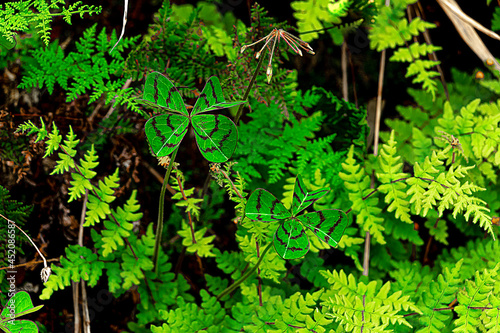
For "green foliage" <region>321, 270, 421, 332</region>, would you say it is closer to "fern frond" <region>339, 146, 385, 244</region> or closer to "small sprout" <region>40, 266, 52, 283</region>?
"fern frond" <region>339, 146, 385, 244</region>

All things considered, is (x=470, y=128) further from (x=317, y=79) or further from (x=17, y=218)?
(x=17, y=218)

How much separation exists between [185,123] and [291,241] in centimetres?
67

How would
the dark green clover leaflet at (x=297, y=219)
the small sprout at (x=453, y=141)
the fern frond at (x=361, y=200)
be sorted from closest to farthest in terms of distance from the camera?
the dark green clover leaflet at (x=297, y=219), the small sprout at (x=453, y=141), the fern frond at (x=361, y=200)

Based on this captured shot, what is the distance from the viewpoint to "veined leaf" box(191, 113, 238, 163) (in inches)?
65.3

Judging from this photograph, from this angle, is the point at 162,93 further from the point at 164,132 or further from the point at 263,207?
the point at 263,207

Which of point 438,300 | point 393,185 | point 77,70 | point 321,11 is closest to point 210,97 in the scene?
point 77,70

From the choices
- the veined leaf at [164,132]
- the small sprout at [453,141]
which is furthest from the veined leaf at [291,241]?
the small sprout at [453,141]

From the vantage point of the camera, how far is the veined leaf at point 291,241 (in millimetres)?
1692

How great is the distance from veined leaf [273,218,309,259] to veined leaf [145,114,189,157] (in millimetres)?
576

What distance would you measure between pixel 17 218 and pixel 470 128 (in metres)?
2.60

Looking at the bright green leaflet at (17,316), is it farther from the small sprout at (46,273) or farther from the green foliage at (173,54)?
the green foliage at (173,54)

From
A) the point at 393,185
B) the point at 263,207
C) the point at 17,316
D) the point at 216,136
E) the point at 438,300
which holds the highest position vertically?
the point at 216,136

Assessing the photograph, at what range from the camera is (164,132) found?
166cm

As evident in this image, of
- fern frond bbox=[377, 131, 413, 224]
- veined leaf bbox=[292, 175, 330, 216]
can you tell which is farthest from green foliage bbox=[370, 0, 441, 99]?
veined leaf bbox=[292, 175, 330, 216]
